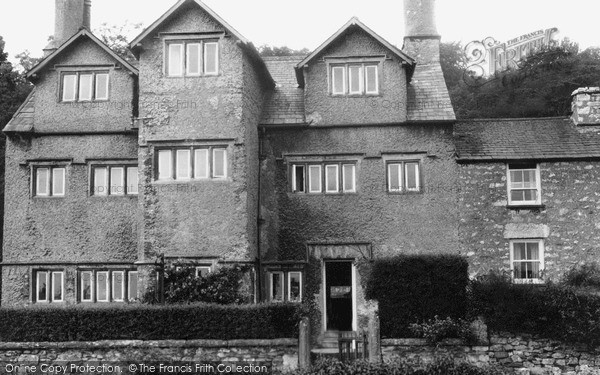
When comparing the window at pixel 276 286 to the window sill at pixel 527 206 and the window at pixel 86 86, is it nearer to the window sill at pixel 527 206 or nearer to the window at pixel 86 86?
the window sill at pixel 527 206

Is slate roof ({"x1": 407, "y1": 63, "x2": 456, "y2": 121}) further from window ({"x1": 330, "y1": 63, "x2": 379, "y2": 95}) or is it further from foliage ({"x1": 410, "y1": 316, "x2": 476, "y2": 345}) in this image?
foliage ({"x1": 410, "y1": 316, "x2": 476, "y2": 345})

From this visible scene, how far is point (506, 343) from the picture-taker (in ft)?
61.6

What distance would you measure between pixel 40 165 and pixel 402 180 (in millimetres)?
13000

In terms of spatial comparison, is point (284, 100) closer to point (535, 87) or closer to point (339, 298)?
point (339, 298)

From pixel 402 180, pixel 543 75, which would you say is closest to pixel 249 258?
pixel 402 180

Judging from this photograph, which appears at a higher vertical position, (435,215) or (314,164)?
(314,164)

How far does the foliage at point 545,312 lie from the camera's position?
61.1 ft

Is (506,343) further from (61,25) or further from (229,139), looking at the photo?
(61,25)

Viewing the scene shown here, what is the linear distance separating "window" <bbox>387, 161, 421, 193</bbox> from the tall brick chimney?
44.5 feet

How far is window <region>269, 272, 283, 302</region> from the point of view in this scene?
24.5m

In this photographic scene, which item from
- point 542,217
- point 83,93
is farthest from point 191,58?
point 542,217

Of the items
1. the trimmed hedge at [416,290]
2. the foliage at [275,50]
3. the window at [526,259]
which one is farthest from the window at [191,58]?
the foliage at [275,50]

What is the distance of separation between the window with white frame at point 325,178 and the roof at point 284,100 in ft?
5.70

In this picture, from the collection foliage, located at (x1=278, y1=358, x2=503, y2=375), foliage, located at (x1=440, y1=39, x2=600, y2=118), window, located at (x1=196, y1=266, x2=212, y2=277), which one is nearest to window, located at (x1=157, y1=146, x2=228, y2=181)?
window, located at (x1=196, y1=266, x2=212, y2=277)
